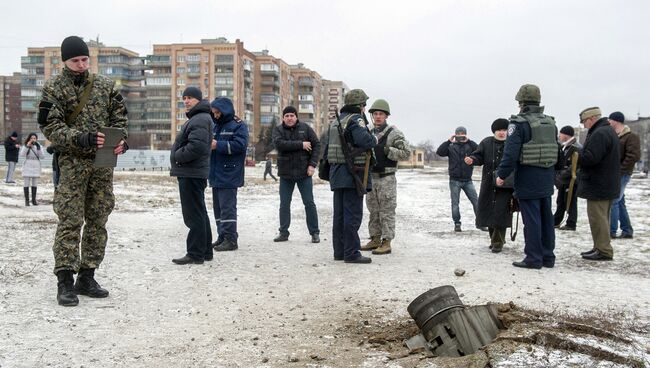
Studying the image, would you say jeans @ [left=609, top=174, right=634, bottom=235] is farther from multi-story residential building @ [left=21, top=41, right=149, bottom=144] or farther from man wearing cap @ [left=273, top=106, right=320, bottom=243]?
multi-story residential building @ [left=21, top=41, right=149, bottom=144]

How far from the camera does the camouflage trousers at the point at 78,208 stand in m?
4.78

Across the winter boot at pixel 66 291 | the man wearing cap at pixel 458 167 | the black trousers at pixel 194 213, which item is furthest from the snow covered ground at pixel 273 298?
the man wearing cap at pixel 458 167

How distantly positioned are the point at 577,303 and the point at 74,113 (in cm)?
464

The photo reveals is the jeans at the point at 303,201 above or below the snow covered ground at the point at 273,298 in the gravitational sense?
above

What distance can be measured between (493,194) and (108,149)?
5470 mm

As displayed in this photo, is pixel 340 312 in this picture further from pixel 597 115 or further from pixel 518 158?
pixel 597 115

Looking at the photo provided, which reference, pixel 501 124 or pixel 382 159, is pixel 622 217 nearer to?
pixel 501 124

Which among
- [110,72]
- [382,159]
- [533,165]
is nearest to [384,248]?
[382,159]

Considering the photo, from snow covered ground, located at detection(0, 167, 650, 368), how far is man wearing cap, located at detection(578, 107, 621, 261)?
0.31 meters

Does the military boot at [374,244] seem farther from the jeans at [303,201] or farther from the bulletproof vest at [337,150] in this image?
the bulletproof vest at [337,150]

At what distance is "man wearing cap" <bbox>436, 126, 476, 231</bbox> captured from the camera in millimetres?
10570

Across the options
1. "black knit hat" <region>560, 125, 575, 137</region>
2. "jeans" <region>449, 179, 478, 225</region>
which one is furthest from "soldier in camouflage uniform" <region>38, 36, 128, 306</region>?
"black knit hat" <region>560, 125, 575, 137</region>

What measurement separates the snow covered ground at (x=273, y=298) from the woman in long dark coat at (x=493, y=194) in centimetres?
34

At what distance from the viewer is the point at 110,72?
109 meters
